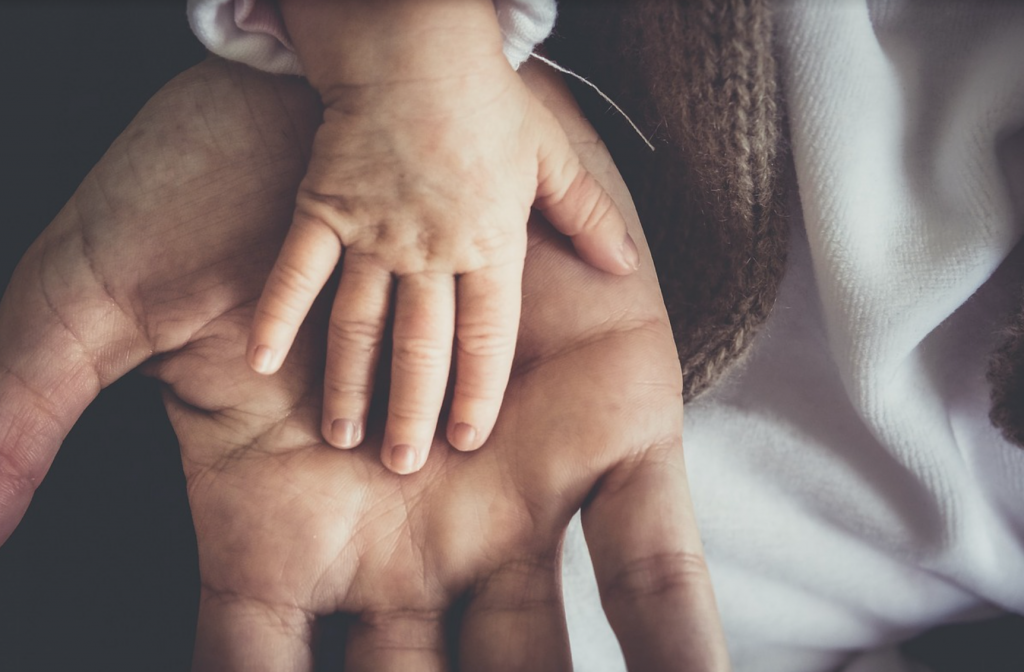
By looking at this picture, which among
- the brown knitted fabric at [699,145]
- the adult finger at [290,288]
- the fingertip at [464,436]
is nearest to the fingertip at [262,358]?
the adult finger at [290,288]

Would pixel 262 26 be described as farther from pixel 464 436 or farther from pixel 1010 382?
pixel 1010 382

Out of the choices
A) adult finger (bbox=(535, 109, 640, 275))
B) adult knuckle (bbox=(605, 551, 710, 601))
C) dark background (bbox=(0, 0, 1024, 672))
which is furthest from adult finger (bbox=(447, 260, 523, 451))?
dark background (bbox=(0, 0, 1024, 672))

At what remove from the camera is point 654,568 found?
2.39 ft

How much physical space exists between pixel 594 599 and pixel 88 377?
75 centimetres

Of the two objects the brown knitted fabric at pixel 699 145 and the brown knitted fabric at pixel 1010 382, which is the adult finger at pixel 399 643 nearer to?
the brown knitted fabric at pixel 699 145

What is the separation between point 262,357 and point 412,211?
0.22 metres

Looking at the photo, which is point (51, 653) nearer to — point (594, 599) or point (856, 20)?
point (594, 599)

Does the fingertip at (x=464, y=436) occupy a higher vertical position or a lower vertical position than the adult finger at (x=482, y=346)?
lower

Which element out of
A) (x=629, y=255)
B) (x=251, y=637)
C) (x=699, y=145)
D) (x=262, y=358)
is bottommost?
(x=251, y=637)

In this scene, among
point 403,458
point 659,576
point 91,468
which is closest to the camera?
point 659,576

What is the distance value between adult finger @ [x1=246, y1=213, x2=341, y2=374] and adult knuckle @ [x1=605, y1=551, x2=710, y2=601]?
428 millimetres

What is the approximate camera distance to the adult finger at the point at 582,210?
33.8 inches

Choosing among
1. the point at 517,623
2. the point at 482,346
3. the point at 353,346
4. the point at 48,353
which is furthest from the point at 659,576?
the point at 48,353

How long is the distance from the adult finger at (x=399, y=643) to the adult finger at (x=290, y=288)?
1.00 ft
